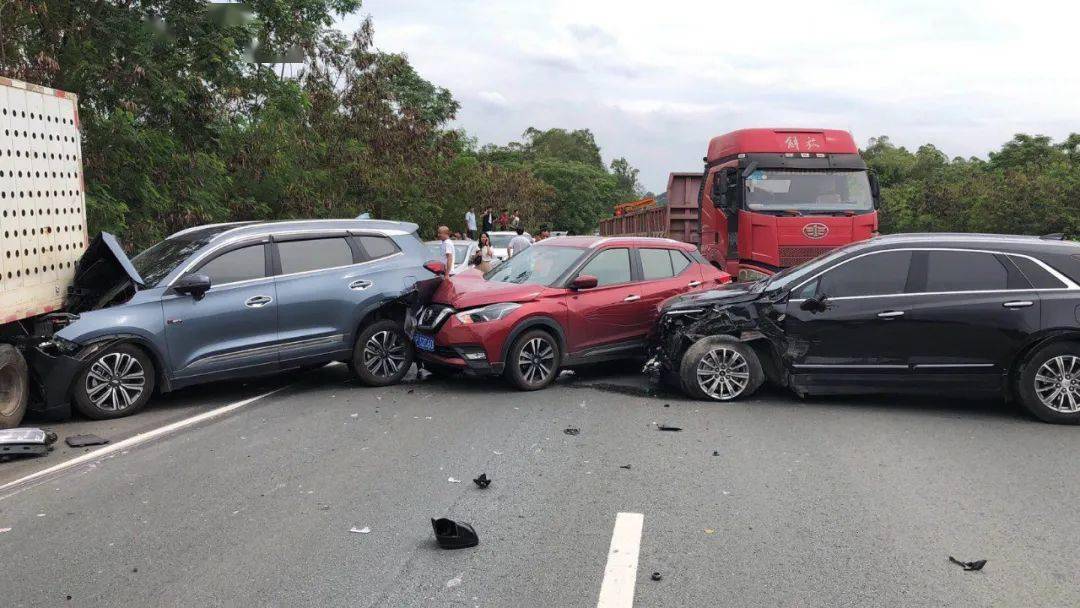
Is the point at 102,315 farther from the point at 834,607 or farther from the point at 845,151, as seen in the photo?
the point at 845,151

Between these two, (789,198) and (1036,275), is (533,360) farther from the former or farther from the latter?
(789,198)

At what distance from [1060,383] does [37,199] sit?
9294 millimetres

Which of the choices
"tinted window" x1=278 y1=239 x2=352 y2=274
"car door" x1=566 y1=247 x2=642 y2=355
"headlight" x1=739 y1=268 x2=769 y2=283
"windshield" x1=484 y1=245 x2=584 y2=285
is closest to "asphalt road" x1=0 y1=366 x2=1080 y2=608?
"car door" x1=566 y1=247 x2=642 y2=355

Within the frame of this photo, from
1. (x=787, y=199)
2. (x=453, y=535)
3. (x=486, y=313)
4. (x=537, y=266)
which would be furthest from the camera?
(x=787, y=199)

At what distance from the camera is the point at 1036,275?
325 inches

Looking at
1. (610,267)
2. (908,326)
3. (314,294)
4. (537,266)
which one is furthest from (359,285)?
(908,326)

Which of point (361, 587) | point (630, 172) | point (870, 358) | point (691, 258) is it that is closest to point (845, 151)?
point (691, 258)

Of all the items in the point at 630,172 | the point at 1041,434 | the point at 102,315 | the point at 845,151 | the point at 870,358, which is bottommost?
the point at 1041,434

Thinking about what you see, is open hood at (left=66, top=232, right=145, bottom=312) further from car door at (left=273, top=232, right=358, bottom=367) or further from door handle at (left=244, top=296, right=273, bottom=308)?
car door at (left=273, top=232, right=358, bottom=367)

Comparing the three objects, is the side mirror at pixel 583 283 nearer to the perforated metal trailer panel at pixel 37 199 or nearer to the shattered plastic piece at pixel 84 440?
the shattered plastic piece at pixel 84 440

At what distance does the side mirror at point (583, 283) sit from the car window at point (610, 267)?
0.15 meters

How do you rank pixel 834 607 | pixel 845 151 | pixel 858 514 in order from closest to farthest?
pixel 834 607
pixel 858 514
pixel 845 151

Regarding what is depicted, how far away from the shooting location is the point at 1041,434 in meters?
7.61

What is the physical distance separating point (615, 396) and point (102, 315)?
16.4 feet
